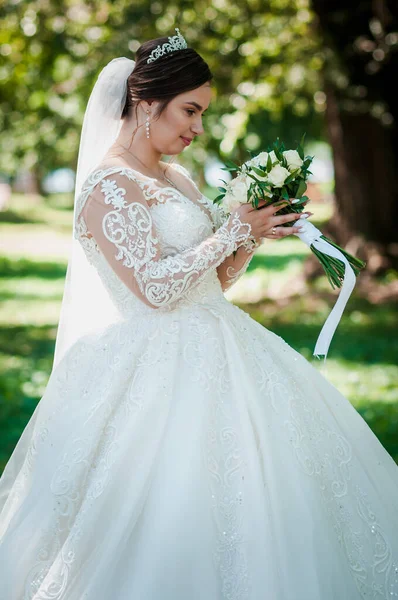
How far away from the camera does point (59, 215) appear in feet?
116

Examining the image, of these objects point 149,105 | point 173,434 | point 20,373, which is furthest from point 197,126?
point 20,373

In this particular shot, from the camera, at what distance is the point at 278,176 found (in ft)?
11.3

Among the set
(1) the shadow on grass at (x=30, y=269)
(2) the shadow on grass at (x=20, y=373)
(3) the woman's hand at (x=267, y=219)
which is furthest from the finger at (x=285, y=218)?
(1) the shadow on grass at (x=30, y=269)

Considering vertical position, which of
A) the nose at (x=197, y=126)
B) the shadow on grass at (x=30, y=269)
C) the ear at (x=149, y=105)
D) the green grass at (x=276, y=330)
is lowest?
the shadow on grass at (x=30, y=269)

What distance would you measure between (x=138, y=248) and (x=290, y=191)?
2.24 ft

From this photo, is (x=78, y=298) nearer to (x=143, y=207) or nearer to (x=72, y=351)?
(x=72, y=351)

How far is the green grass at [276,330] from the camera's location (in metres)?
7.43

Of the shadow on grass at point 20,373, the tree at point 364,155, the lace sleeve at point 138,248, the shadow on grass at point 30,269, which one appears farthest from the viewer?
the shadow on grass at point 30,269

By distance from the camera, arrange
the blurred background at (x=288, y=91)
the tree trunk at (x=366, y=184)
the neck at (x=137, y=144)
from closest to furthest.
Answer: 1. the neck at (x=137, y=144)
2. the blurred background at (x=288, y=91)
3. the tree trunk at (x=366, y=184)

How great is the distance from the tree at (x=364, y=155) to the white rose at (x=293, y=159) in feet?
28.0

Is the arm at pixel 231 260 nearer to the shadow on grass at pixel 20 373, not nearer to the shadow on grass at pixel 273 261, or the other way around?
the shadow on grass at pixel 20 373

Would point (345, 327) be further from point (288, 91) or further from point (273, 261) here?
point (273, 261)

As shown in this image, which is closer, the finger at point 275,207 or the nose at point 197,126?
the finger at point 275,207

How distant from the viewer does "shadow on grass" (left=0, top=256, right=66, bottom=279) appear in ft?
60.3
